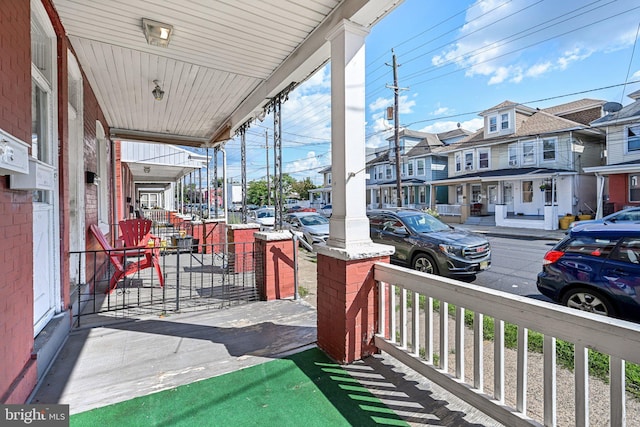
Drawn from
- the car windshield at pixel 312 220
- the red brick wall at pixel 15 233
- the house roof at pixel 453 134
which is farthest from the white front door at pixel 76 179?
the house roof at pixel 453 134

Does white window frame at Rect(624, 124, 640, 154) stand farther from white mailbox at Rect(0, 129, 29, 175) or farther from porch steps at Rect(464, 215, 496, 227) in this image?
white mailbox at Rect(0, 129, 29, 175)

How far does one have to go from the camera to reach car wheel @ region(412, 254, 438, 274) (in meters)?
6.09

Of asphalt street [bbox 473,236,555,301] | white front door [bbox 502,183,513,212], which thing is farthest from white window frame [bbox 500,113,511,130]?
asphalt street [bbox 473,236,555,301]

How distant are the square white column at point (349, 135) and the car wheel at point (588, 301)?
3252 mm

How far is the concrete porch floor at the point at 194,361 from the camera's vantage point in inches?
83.5

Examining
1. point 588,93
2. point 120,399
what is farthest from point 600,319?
point 588,93

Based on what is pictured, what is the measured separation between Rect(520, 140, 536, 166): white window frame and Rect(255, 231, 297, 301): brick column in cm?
1874

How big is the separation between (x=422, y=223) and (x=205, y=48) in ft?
17.4

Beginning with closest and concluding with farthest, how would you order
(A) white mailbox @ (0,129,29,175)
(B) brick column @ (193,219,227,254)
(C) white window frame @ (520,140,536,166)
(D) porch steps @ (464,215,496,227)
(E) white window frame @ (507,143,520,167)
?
(A) white mailbox @ (0,129,29,175), (B) brick column @ (193,219,227,254), (D) porch steps @ (464,215,496,227), (C) white window frame @ (520,140,536,166), (E) white window frame @ (507,143,520,167)

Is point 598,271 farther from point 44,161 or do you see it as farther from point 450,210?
point 450,210

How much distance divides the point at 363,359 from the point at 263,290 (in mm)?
2082

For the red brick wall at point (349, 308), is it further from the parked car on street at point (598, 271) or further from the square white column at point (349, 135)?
the parked car on street at point (598, 271)

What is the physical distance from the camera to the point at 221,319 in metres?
3.67

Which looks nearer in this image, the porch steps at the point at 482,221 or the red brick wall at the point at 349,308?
the red brick wall at the point at 349,308
